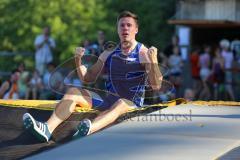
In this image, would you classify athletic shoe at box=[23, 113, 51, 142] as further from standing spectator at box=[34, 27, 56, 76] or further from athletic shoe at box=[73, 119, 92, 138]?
standing spectator at box=[34, 27, 56, 76]

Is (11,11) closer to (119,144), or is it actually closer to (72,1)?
(72,1)

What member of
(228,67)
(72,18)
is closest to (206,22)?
(228,67)

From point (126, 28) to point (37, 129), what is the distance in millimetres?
1364

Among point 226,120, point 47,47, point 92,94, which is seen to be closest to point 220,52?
point 47,47

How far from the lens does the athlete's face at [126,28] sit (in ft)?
22.3

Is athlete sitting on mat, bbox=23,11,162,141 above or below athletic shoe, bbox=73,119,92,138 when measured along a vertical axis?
above

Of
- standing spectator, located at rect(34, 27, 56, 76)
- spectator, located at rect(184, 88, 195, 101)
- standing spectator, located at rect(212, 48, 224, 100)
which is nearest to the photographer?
spectator, located at rect(184, 88, 195, 101)

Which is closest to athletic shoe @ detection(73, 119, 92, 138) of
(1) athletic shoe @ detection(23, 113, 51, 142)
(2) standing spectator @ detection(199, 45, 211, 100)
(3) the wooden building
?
(1) athletic shoe @ detection(23, 113, 51, 142)

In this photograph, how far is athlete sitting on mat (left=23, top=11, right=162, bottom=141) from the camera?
21.7 ft

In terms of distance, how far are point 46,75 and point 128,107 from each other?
8.29 m

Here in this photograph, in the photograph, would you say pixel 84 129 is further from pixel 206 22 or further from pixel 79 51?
pixel 206 22

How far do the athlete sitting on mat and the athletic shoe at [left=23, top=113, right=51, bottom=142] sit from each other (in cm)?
32

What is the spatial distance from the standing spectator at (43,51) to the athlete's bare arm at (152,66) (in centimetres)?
789

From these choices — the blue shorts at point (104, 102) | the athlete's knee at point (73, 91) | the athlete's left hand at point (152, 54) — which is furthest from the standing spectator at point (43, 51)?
the athlete's left hand at point (152, 54)
